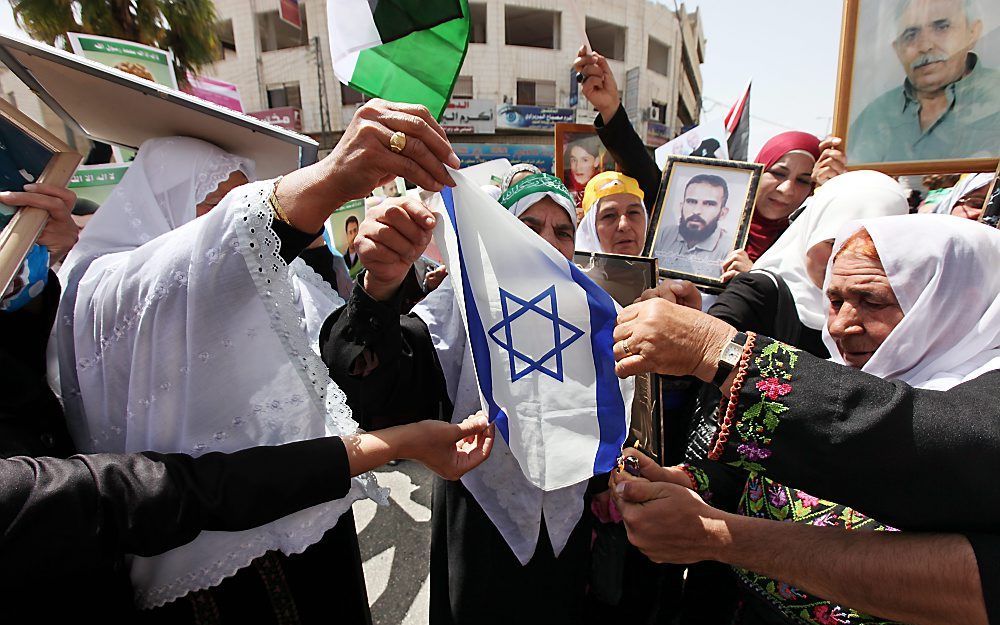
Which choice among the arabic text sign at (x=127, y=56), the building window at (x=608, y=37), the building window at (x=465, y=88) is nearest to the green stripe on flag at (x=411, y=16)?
the arabic text sign at (x=127, y=56)

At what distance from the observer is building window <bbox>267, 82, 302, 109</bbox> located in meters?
23.4

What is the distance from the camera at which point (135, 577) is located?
1091 millimetres

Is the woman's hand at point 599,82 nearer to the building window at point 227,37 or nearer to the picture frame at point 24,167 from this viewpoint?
the picture frame at point 24,167

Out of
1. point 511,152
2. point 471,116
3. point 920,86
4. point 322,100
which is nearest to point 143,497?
point 920,86

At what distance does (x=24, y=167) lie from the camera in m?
1.13

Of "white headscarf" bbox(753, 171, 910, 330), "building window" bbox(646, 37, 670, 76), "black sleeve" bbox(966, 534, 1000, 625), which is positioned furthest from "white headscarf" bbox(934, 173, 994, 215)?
"building window" bbox(646, 37, 670, 76)

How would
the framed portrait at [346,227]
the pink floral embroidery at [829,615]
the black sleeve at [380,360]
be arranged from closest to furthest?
1. the pink floral embroidery at [829,615]
2. the black sleeve at [380,360]
3. the framed portrait at [346,227]

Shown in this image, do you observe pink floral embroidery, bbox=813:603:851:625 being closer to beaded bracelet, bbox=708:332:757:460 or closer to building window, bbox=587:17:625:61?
beaded bracelet, bbox=708:332:757:460

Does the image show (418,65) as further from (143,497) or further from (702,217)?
(702,217)

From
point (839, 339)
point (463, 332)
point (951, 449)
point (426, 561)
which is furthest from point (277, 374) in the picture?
point (426, 561)

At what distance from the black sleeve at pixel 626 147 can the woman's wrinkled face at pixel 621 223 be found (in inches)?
11.4

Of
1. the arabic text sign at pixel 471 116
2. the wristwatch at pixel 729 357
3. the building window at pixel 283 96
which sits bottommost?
the wristwatch at pixel 729 357

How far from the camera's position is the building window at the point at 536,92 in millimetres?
24266

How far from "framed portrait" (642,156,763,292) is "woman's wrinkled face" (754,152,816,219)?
2.81 ft
